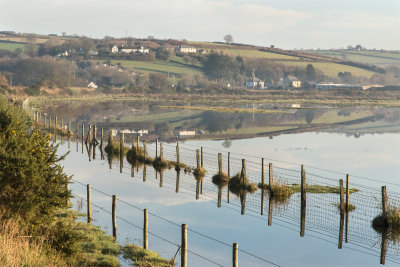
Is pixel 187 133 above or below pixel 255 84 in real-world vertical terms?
above

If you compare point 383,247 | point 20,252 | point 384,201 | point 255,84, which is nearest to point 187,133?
point 384,201

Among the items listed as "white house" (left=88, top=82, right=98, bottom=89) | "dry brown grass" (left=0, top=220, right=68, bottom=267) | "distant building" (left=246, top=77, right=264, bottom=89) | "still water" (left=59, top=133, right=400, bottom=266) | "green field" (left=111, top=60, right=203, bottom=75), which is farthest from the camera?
"distant building" (left=246, top=77, right=264, bottom=89)

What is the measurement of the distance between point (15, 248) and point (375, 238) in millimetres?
13808

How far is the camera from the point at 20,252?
14.6 m

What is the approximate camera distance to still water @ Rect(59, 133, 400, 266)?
21.0 m

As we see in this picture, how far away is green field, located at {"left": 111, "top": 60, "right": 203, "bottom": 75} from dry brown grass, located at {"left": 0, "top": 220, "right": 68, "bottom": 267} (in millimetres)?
161302

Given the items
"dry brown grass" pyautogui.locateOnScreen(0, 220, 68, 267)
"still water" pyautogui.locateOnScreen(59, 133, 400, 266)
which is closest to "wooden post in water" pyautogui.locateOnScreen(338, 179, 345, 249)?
"still water" pyautogui.locateOnScreen(59, 133, 400, 266)

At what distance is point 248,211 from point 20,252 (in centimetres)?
1386

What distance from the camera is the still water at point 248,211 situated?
21.0m

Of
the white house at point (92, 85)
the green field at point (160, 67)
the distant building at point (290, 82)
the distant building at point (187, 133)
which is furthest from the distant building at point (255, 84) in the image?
the distant building at point (187, 133)

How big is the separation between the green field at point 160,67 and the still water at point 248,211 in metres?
135

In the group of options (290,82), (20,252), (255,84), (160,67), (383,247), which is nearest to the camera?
(20,252)

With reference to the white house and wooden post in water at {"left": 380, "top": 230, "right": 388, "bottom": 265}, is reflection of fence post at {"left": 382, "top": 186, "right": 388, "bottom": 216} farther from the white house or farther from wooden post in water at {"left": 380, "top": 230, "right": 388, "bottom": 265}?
the white house

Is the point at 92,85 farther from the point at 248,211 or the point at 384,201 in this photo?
the point at 384,201
